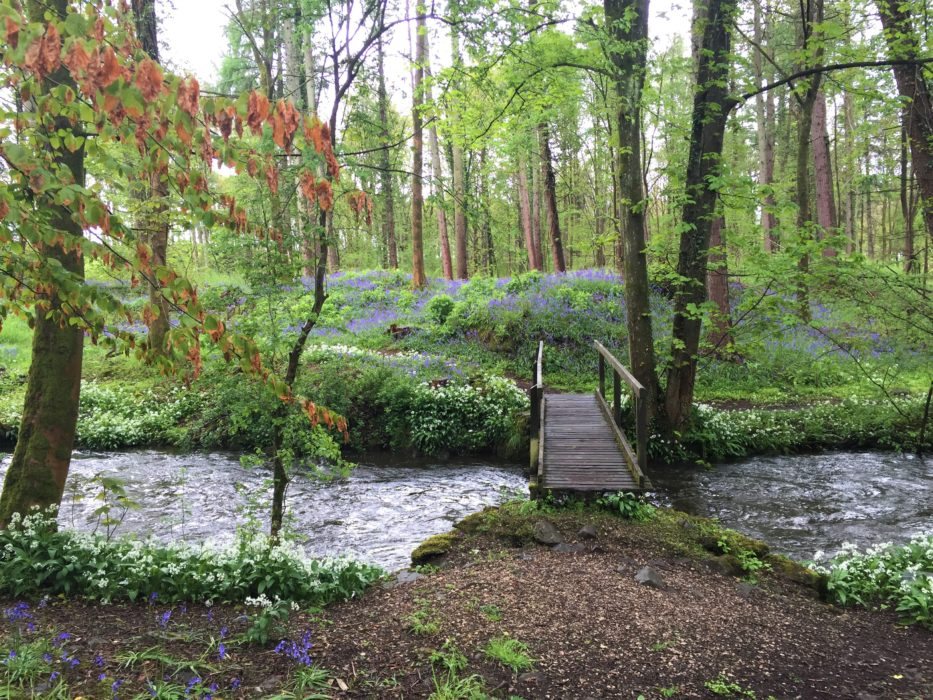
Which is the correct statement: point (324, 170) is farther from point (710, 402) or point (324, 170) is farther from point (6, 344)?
point (6, 344)

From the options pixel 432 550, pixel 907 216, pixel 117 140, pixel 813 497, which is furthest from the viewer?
pixel 907 216

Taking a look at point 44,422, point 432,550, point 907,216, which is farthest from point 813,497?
point 907,216

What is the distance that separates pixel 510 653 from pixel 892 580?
3.68m

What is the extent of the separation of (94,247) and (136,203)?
3972mm

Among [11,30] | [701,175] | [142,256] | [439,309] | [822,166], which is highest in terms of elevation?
[822,166]

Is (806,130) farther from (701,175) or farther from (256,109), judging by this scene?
(256,109)

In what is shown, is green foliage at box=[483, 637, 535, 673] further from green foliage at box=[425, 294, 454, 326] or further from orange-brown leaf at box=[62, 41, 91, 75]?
green foliage at box=[425, 294, 454, 326]

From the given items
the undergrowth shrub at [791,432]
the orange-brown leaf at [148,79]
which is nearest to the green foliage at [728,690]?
the orange-brown leaf at [148,79]

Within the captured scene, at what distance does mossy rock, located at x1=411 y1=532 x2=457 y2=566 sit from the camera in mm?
5699

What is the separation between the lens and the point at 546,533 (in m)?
5.95

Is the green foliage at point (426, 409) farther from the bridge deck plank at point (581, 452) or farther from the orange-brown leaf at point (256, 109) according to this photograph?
the orange-brown leaf at point (256, 109)


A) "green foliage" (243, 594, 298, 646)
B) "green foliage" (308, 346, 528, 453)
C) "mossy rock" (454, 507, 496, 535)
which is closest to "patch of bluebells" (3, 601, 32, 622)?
"green foliage" (243, 594, 298, 646)

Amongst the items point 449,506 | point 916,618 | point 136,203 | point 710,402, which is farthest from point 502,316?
point 916,618

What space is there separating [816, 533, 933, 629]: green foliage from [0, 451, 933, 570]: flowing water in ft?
3.27
